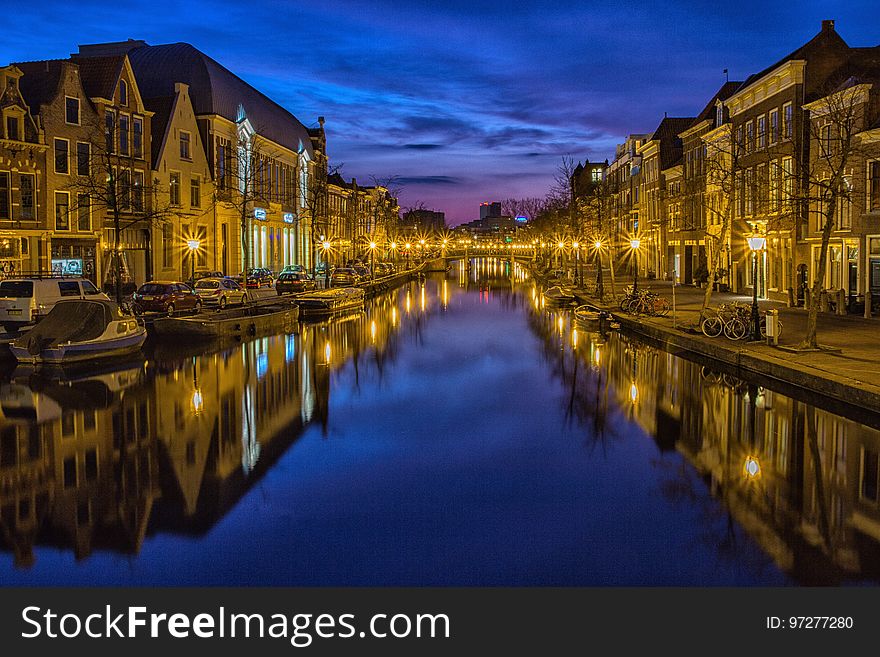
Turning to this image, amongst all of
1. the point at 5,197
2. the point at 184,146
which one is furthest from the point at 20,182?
the point at 184,146

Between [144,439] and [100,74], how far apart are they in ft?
165

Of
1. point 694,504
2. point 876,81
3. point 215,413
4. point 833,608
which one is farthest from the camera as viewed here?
point 876,81

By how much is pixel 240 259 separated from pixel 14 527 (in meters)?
→ 68.1

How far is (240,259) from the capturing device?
77.2 metres

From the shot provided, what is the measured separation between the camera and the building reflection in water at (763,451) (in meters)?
10.2

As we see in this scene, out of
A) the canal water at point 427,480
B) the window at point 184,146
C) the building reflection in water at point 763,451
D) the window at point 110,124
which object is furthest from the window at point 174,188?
the building reflection in water at point 763,451

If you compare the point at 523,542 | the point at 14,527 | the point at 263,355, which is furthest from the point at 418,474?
the point at 263,355

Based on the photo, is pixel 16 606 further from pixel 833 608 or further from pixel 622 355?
pixel 622 355

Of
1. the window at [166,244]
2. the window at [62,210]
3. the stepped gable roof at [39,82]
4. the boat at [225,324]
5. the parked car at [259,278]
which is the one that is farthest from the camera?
the parked car at [259,278]

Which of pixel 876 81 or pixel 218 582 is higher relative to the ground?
pixel 876 81

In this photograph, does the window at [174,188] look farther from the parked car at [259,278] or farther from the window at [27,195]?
the window at [27,195]

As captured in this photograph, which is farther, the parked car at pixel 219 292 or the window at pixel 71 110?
the window at pixel 71 110

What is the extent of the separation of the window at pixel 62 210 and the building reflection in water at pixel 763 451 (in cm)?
3762

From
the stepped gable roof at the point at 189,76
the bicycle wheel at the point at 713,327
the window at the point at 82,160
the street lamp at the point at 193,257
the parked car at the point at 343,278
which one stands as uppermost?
the stepped gable roof at the point at 189,76
